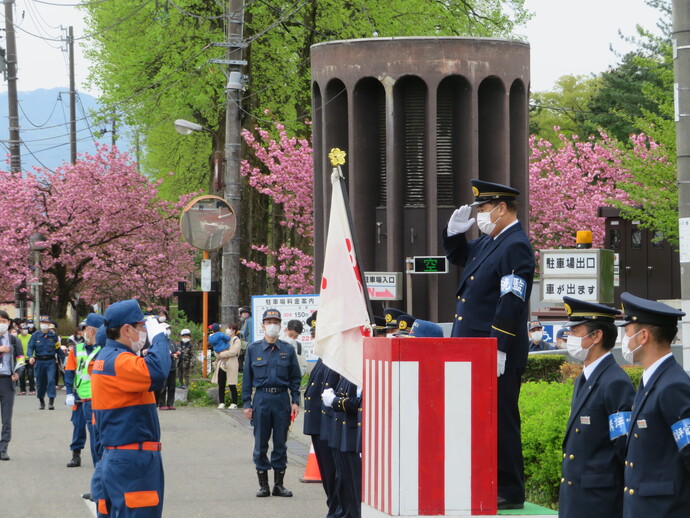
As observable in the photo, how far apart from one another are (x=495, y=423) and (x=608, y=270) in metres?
9.58

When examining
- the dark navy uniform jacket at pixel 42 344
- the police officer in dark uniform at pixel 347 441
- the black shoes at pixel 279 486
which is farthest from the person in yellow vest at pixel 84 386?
the dark navy uniform jacket at pixel 42 344

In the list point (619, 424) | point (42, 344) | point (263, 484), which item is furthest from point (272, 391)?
point (42, 344)

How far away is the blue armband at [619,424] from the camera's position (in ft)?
21.5

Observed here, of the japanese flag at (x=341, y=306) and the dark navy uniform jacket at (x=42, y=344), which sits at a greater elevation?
the japanese flag at (x=341, y=306)

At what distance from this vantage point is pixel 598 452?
264 inches

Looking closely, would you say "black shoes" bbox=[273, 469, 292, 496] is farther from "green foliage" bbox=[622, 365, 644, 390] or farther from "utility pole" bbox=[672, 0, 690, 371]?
"utility pole" bbox=[672, 0, 690, 371]

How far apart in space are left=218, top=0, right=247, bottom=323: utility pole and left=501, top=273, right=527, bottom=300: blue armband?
1714 cm

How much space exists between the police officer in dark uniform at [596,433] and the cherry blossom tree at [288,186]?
3222cm

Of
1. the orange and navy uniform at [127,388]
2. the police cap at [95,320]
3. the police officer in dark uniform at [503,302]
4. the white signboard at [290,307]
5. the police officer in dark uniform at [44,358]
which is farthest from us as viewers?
the police officer in dark uniform at [44,358]

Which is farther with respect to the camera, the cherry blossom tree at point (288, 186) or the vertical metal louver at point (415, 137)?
the cherry blossom tree at point (288, 186)

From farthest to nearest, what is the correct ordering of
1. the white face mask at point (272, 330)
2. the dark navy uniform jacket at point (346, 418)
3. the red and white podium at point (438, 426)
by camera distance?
the white face mask at point (272, 330)
the dark navy uniform jacket at point (346, 418)
the red and white podium at point (438, 426)

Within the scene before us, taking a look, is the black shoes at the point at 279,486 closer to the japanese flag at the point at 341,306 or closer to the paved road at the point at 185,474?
the paved road at the point at 185,474

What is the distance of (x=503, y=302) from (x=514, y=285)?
12 cm

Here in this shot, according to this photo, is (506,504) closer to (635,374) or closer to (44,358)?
(635,374)
